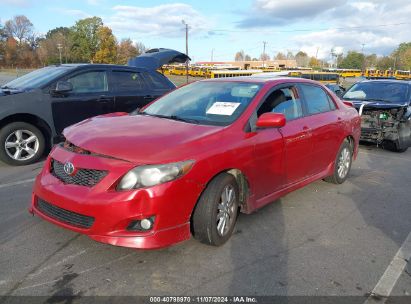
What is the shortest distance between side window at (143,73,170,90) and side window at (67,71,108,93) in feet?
3.15

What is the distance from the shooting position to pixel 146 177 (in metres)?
3.11

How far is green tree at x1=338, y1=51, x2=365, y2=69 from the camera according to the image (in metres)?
124

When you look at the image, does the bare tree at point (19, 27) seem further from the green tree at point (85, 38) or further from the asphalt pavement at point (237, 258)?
the asphalt pavement at point (237, 258)

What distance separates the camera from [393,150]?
900cm

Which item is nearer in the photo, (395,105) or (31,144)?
(31,144)

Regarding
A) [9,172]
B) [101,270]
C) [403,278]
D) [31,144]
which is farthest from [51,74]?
[403,278]

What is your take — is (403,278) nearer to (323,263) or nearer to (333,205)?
(323,263)

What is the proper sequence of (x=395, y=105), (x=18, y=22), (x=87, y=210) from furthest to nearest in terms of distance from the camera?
(x=18, y=22)
(x=395, y=105)
(x=87, y=210)

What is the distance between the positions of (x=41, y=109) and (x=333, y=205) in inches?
186

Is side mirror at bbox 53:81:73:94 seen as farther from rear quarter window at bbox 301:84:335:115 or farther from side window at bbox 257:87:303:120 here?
rear quarter window at bbox 301:84:335:115

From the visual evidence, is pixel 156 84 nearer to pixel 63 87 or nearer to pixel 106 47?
pixel 63 87

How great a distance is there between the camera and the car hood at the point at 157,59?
28.0ft

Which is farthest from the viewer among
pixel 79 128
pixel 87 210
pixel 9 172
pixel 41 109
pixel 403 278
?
pixel 41 109

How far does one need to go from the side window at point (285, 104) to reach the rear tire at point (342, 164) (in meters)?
1.39
